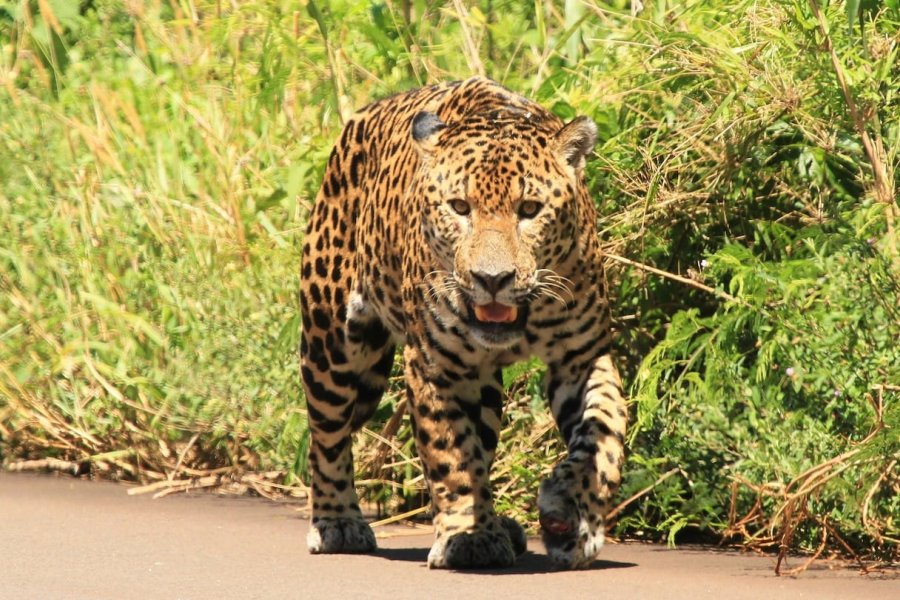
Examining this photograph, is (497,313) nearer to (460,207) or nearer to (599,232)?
(460,207)

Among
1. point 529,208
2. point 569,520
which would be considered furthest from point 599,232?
point 569,520

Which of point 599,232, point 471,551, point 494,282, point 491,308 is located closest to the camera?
point 494,282

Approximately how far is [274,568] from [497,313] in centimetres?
130

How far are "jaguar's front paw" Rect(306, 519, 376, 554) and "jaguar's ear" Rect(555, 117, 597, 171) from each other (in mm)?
1783

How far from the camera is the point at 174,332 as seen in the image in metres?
9.32

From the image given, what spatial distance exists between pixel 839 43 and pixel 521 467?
216cm

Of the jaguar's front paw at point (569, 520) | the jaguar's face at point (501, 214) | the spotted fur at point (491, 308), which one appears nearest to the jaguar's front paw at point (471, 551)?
the spotted fur at point (491, 308)

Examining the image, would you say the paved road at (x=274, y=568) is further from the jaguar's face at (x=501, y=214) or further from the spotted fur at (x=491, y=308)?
the jaguar's face at (x=501, y=214)

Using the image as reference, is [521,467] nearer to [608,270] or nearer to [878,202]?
[608,270]

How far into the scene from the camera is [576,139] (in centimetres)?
655

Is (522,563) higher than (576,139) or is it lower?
lower

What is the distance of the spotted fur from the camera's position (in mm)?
6328

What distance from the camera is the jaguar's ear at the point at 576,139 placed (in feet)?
21.4

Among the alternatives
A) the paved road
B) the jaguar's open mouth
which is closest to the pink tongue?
the jaguar's open mouth
